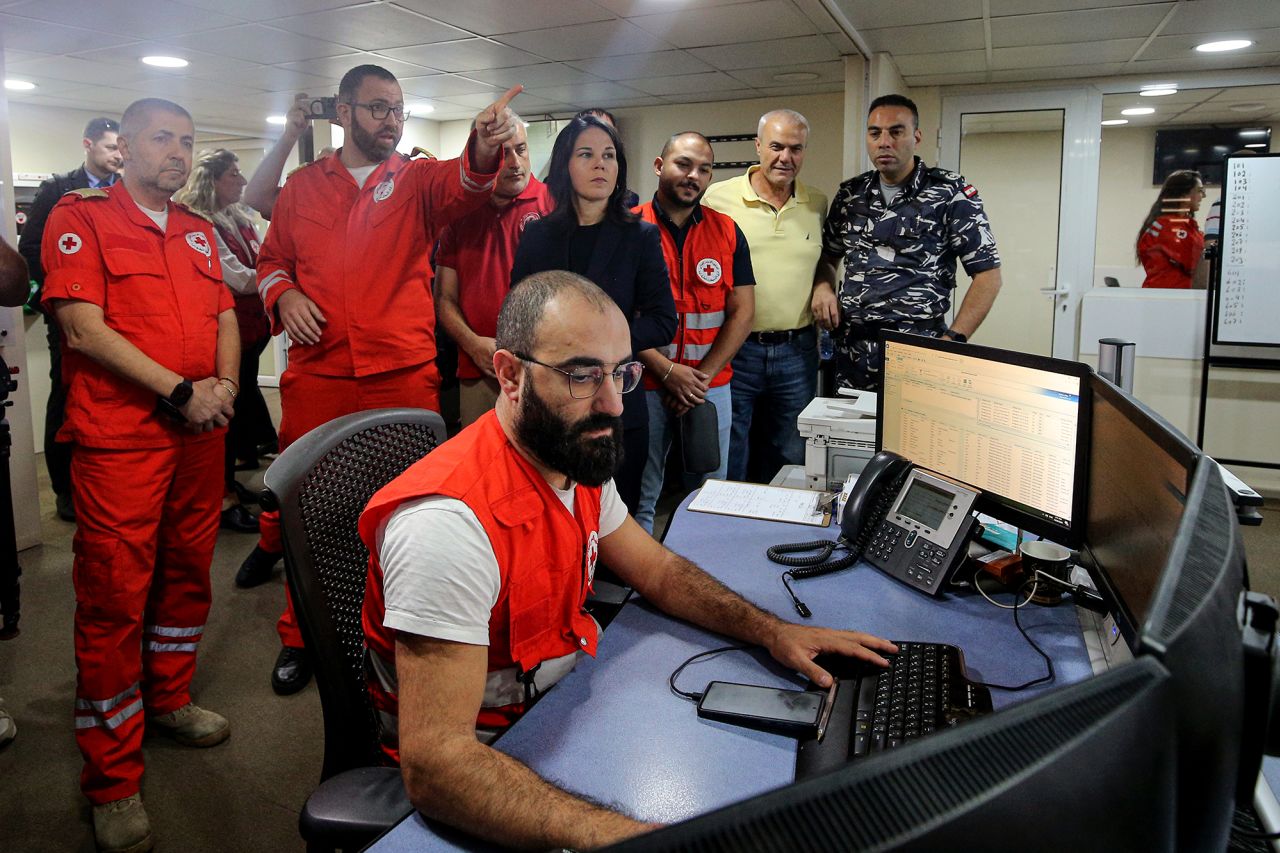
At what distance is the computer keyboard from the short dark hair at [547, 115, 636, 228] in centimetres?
161

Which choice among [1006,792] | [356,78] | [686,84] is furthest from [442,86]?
[1006,792]

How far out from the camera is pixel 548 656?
1212 millimetres

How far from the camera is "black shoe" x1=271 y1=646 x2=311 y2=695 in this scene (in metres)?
2.49

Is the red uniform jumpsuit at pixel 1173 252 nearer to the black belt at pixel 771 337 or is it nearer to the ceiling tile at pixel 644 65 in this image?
the ceiling tile at pixel 644 65

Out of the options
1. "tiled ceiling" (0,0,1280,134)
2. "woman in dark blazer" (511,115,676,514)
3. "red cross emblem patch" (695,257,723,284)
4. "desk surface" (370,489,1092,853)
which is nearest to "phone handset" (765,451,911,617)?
"desk surface" (370,489,1092,853)

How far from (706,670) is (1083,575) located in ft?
2.65

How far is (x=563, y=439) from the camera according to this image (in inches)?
48.6

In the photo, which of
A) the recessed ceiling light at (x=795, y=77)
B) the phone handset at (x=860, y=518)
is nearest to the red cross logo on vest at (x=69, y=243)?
the phone handset at (x=860, y=518)

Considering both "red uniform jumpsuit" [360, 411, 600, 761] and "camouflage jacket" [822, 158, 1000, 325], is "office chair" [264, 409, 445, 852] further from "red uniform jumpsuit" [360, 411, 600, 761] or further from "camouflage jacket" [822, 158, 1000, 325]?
"camouflage jacket" [822, 158, 1000, 325]

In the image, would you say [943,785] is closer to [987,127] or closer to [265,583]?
[265,583]

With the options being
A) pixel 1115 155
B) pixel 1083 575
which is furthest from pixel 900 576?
pixel 1115 155

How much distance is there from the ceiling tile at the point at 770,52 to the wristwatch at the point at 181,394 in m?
3.33

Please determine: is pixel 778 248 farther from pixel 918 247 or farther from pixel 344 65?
pixel 344 65

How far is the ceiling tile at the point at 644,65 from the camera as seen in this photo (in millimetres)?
4668
